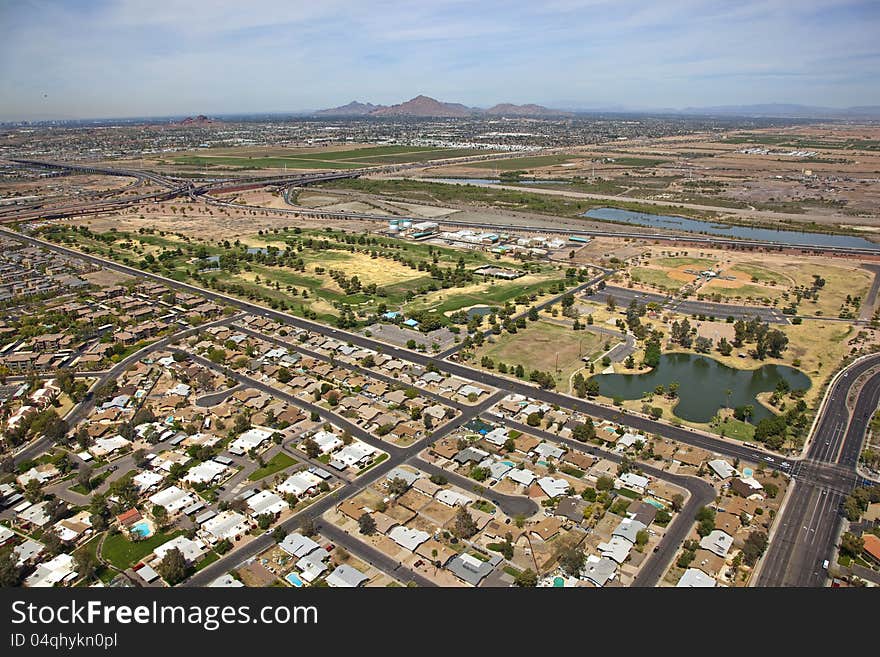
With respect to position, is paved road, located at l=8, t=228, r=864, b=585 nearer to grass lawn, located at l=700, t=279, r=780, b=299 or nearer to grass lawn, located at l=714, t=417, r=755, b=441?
grass lawn, located at l=714, t=417, r=755, b=441

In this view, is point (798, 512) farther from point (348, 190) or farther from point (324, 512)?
point (348, 190)

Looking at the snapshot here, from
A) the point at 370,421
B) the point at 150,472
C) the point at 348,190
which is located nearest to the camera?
the point at 150,472

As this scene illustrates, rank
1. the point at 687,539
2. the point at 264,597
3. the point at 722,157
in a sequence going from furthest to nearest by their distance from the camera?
the point at 722,157 → the point at 687,539 → the point at 264,597

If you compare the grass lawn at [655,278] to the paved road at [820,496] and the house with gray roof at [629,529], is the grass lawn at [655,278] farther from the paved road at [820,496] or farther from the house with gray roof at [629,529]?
the house with gray roof at [629,529]

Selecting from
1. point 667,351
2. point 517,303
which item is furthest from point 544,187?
point 667,351

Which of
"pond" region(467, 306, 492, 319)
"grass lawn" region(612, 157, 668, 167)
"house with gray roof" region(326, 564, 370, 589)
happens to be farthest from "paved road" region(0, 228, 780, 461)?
"grass lawn" region(612, 157, 668, 167)

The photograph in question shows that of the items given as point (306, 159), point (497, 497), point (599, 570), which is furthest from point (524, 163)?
point (599, 570)
